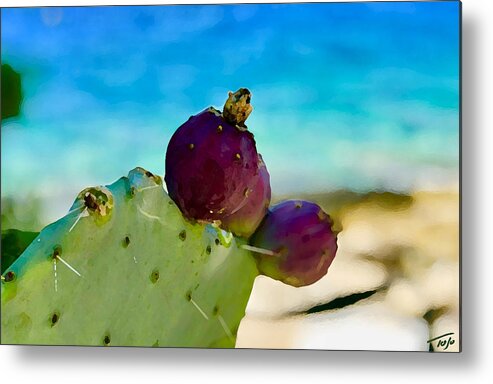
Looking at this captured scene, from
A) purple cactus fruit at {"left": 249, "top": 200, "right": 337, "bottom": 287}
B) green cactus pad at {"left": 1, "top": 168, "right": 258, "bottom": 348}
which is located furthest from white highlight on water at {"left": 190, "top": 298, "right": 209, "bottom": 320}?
purple cactus fruit at {"left": 249, "top": 200, "right": 337, "bottom": 287}

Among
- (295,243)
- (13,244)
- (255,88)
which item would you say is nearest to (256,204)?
(295,243)

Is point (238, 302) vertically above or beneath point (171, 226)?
beneath

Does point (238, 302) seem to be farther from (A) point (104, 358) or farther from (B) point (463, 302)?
(B) point (463, 302)

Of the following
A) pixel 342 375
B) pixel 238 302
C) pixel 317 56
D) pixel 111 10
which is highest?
pixel 111 10

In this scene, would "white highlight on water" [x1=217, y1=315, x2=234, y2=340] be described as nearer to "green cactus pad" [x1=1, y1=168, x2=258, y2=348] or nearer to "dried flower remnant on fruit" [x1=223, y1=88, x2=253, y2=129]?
"green cactus pad" [x1=1, y1=168, x2=258, y2=348]

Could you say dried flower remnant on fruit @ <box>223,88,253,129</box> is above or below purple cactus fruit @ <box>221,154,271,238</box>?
above

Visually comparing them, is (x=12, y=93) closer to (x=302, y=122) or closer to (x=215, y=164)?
(x=215, y=164)

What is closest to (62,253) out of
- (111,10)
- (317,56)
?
(111,10)
